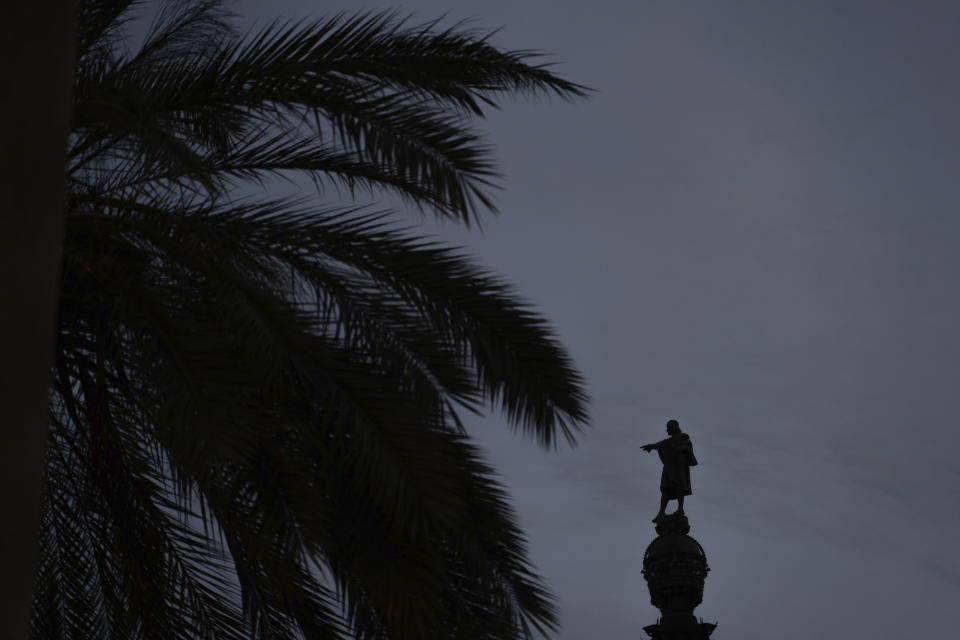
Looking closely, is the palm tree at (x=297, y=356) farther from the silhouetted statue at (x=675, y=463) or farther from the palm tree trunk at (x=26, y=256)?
the silhouetted statue at (x=675, y=463)

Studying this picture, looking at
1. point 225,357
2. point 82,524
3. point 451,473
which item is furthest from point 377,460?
point 82,524

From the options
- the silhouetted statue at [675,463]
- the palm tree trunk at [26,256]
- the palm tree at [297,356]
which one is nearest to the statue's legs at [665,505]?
the silhouetted statue at [675,463]

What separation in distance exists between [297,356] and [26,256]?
5400 millimetres

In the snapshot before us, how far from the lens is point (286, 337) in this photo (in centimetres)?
628

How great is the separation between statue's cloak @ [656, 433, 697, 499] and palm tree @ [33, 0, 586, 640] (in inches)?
490

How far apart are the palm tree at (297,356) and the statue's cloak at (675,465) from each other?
1246cm

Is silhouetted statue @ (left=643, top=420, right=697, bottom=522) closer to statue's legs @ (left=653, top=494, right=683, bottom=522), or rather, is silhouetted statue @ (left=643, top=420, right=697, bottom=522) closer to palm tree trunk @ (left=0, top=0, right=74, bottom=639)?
statue's legs @ (left=653, top=494, right=683, bottom=522)

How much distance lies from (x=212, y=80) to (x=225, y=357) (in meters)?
1.75

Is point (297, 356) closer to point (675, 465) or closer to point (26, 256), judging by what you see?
point (26, 256)

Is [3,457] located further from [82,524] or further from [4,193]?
[82,524]

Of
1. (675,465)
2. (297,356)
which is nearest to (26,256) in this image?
(297,356)

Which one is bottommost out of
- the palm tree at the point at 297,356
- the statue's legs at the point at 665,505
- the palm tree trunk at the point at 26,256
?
the palm tree trunk at the point at 26,256

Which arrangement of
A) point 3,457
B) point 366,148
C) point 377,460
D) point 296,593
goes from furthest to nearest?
point 366,148, point 296,593, point 377,460, point 3,457

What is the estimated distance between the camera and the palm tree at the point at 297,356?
20.4 feet
